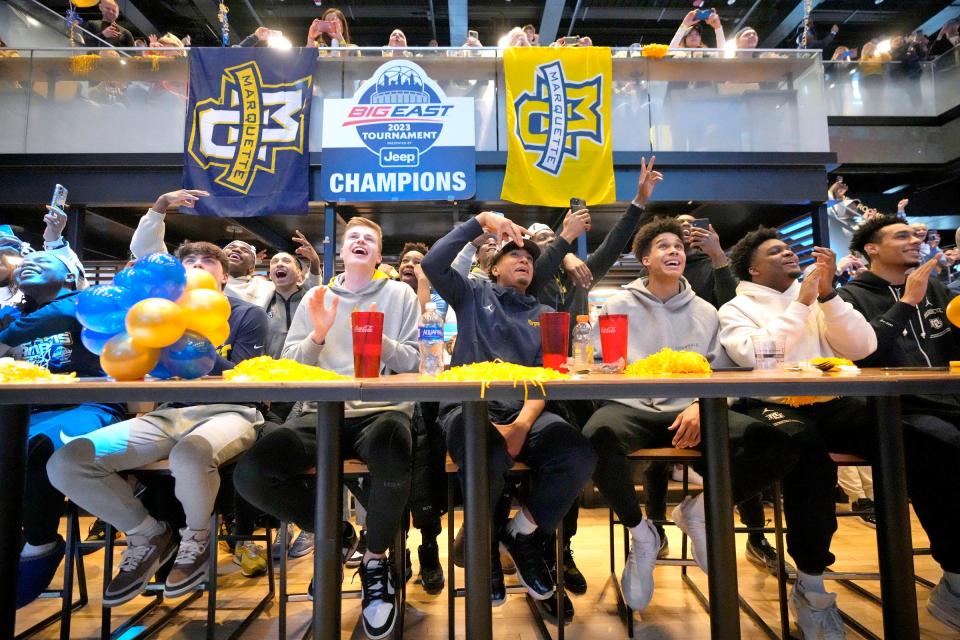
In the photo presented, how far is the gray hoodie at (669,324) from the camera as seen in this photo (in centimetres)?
218

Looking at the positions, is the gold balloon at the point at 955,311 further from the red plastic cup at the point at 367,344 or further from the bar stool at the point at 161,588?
the bar stool at the point at 161,588

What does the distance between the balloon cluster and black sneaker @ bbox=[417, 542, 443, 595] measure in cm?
141

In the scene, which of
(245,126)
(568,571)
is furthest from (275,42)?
(568,571)

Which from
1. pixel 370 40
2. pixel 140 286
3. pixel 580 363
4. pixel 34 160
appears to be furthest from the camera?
pixel 370 40

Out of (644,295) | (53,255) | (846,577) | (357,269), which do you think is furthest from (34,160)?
(846,577)

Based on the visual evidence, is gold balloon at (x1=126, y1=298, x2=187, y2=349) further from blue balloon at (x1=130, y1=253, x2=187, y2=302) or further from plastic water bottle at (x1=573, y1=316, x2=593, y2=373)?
plastic water bottle at (x1=573, y1=316, x2=593, y2=373)

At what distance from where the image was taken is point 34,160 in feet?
16.7

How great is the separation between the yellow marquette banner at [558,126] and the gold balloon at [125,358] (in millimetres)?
3888

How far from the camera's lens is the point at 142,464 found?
1.84 meters

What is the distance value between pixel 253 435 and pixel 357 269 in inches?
30.2

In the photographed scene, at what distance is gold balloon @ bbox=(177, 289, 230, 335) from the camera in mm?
1569

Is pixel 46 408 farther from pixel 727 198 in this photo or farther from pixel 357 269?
pixel 727 198

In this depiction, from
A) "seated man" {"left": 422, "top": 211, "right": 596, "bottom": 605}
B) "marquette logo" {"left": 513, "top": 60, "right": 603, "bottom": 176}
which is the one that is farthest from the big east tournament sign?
"seated man" {"left": 422, "top": 211, "right": 596, "bottom": 605}

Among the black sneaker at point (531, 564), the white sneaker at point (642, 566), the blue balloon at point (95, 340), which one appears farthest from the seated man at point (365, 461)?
the white sneaker at point (642, 566)
